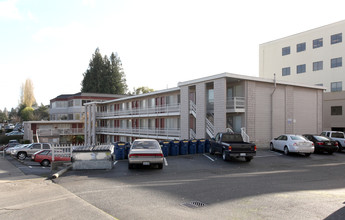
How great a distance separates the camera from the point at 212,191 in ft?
29.6

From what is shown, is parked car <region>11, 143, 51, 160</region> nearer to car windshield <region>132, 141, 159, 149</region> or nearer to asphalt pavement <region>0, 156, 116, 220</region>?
asphalt pavement <region>0, 156, 116, 220</region>

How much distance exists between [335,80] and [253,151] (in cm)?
3009

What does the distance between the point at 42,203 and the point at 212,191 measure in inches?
200

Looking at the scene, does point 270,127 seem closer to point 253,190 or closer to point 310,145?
point 310,145

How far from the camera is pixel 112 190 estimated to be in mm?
9438

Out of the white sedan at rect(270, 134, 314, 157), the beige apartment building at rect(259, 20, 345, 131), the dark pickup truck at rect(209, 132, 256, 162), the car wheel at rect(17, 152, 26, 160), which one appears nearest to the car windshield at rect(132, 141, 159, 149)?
the dark pickup truck at rect(209, 132, 256, 162)

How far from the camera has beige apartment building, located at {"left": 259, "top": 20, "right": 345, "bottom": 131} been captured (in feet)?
116

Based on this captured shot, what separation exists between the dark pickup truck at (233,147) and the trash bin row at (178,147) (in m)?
2.40

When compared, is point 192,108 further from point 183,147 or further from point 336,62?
point 336,62

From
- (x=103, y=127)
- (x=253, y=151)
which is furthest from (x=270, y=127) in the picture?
(x=103, y=127)

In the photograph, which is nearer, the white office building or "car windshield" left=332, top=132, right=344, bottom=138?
"car windshield" left=332, top=132, right=344, bottom=138

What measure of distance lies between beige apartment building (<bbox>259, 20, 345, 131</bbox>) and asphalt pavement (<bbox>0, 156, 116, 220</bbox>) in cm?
3447

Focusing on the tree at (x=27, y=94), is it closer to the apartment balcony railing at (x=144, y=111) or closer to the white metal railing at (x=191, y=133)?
the apartment balcony railing at (x=144, y=111)

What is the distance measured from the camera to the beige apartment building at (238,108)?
22641mm
